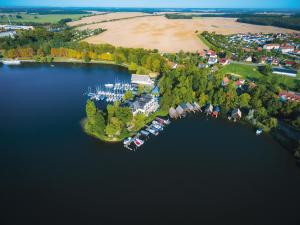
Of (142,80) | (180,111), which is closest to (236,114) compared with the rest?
(180,111)

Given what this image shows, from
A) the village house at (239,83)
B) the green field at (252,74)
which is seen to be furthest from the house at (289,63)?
the village house at (239,83)

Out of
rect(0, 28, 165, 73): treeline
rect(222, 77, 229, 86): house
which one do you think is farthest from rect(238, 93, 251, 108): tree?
rect(0, 28, 165, 73): treeline

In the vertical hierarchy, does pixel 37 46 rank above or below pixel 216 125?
above

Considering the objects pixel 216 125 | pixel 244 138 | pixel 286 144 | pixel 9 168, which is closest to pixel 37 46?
pixel 9 168

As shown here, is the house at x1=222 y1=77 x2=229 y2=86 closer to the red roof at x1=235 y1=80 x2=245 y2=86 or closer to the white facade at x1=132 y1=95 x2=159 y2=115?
the red roof at x1=235 y1=80 x2=245 y2=86

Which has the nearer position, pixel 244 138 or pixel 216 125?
pixel 244 138

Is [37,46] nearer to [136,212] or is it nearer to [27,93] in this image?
[27,93]
